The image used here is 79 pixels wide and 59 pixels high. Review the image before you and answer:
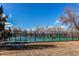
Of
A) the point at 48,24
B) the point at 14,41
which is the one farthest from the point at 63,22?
the point at 14,41

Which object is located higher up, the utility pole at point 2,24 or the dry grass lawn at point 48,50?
the utility pole at point 2,24

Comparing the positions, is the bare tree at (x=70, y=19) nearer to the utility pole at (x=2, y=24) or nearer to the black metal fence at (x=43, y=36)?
the black metal fence at (x=43, y=36)

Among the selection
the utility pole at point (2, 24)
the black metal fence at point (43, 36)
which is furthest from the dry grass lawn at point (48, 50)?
the utility pole at point (2, 24)

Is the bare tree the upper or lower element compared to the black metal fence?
upper

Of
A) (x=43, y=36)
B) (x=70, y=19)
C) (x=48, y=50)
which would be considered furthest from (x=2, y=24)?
(x=70, y=19)

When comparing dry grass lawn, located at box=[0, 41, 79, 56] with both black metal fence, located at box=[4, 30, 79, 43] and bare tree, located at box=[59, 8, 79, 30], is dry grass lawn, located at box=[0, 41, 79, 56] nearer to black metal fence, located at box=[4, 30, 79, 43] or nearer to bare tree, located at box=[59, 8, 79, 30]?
black metal fence, located at box=[4, 30, 79, 43]

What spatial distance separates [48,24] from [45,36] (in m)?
0.16

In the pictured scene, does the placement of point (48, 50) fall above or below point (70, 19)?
below

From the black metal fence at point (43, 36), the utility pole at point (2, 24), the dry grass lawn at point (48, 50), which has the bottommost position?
the dry grass lawn at point (48, 50)

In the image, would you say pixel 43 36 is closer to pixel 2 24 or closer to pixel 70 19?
pixel 70 19

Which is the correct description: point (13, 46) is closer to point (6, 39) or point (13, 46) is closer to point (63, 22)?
point (6, 39)

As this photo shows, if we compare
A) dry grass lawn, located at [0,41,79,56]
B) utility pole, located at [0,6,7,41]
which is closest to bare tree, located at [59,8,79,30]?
dry grass lawn, located at [0,41,79,56]

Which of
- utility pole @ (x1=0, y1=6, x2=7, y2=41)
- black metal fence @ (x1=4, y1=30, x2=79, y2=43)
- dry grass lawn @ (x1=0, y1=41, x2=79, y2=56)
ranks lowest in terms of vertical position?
dry grass lawn @ (x1=0, y1=41, x2=79, y2=56)

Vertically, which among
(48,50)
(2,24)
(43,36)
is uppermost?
(2,24)
